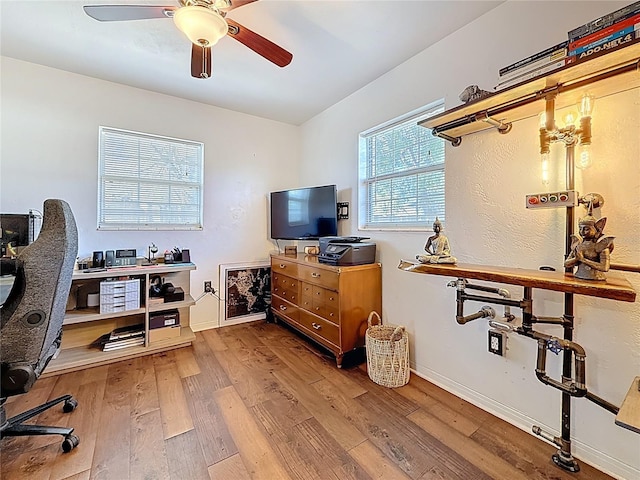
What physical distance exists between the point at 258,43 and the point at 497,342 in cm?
228

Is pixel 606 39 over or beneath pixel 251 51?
beneath

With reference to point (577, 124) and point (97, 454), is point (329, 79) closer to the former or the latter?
point (577, 124)

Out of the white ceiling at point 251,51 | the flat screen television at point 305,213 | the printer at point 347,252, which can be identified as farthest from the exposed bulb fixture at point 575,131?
the flat screen television at point 305,213

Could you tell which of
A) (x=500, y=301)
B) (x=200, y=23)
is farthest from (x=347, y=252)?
(x=200, y=23)

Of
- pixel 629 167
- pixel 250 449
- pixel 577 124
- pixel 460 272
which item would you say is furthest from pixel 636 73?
pixel 250 449

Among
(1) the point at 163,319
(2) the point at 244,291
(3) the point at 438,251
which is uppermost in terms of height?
(3) the point at 438,251

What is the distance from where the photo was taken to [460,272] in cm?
144

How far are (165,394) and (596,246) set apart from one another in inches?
101

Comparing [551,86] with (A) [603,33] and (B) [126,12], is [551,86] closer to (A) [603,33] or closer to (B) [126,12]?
(A) [603,33]

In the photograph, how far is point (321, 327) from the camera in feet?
8.26

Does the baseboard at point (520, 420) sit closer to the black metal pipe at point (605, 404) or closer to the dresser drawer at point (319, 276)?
the black metal pipe at point (605, 404)

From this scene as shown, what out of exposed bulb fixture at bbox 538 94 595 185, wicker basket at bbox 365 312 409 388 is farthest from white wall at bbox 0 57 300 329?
exposed bulb fixture at bbox 538 94 595 185

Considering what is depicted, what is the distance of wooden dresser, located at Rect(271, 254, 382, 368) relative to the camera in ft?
7.57

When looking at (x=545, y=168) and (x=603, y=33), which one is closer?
(x=603, y=33)
